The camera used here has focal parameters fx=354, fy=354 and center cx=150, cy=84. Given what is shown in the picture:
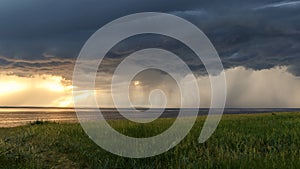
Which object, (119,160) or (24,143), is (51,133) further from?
(119,160)

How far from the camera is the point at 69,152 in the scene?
528 inches

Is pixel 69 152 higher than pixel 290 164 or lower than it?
higher

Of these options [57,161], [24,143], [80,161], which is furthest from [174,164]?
[24,143]

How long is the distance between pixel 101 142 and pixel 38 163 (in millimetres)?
3424

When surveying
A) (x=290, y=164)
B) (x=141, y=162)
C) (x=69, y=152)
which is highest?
(x=69, y=152)

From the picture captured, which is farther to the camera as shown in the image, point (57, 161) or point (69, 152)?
point (69, 152)

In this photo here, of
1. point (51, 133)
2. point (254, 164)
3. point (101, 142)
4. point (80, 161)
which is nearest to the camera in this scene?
point (254, 164)

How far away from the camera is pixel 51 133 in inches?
704

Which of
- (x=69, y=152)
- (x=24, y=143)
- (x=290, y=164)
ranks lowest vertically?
(x=290, y=164)

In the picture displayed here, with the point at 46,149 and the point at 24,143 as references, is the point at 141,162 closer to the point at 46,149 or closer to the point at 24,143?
the point at 46,149

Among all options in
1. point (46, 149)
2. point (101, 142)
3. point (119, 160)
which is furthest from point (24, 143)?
A: point (119, 160)

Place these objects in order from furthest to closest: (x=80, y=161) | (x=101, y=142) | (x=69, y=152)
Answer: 1. (x=101, y=142)
2. (x=69, y=152)
3. (x=80, y=161)

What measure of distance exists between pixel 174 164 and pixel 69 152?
4.39 metres

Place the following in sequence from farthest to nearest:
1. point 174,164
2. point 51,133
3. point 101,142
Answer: point 51,133, point 101,142, point 174,164
